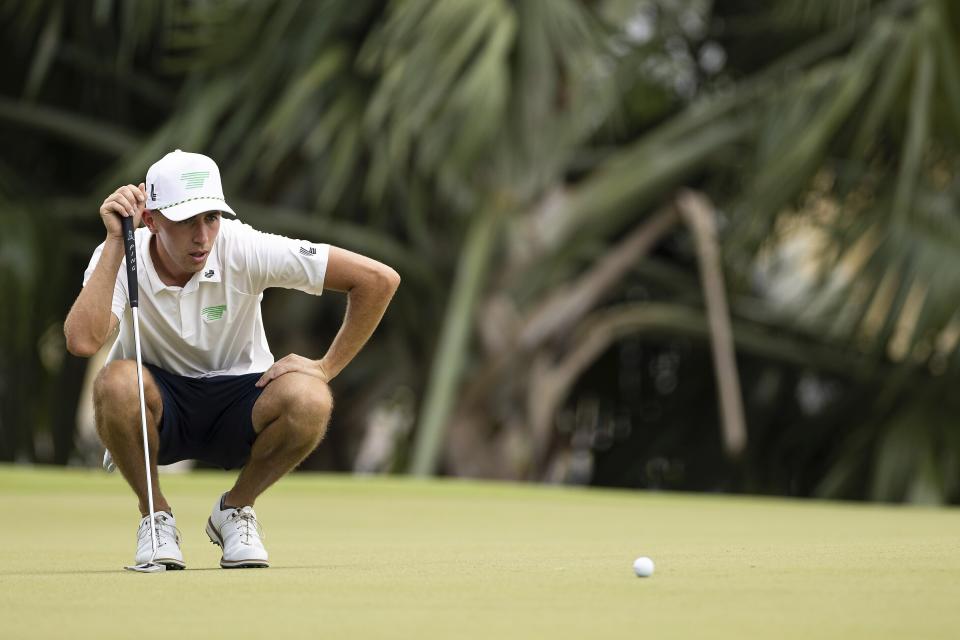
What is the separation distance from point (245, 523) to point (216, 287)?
0.60 meters

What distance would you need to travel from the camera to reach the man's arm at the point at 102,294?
14.0ft

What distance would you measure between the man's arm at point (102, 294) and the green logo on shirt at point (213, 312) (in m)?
0.22

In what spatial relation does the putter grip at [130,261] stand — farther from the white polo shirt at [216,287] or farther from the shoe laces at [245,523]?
the shoe laces at [245,523]

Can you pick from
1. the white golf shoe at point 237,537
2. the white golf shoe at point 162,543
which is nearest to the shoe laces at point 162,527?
the white golf shoe at point 162,543

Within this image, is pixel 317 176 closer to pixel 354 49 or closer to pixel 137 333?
pixel 354 49

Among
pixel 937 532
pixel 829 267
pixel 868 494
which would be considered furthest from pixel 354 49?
pixel 937 532

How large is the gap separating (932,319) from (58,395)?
6.89 metres

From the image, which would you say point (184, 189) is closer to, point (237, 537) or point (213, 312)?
point (213, 312)

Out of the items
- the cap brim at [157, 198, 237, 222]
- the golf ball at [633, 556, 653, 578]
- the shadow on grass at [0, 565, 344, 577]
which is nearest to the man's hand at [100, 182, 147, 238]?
the cap brim at [157, 198, 237, 222]

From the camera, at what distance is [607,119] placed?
12914 millimetres

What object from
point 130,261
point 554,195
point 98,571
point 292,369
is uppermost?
point 554,195

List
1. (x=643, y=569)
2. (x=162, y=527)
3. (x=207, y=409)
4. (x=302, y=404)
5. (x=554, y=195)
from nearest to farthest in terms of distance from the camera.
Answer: (x=643, y=569)
(x=162, y=527)
(x=302, y=404)
(x=207, y=409)
(x=554, y=195)

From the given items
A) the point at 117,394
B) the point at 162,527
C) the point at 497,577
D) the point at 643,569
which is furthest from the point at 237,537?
the point at 643,569

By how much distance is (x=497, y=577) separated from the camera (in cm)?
391
